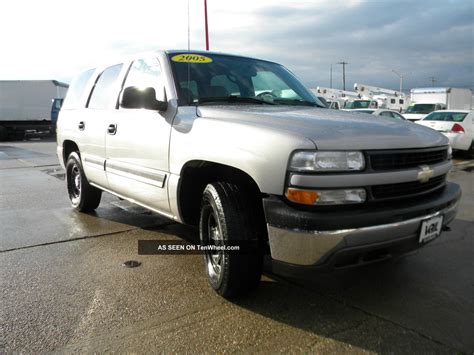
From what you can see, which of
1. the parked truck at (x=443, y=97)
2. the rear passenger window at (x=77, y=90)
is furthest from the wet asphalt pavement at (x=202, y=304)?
the parked truck at (x=443, y=97)

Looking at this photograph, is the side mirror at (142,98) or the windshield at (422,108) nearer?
the side mirror at (142,98)

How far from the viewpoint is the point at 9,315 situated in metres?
2.84

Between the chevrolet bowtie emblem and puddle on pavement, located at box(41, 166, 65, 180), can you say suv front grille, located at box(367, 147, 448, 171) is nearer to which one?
the chevrolet bowtie emblem

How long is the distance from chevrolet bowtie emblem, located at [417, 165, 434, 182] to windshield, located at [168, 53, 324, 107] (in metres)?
1.43

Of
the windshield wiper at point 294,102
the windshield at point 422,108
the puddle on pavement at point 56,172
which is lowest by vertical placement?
the puddle on pavement at point 56,172

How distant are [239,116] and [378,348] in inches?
66.5

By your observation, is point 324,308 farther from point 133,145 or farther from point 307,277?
point 133,145

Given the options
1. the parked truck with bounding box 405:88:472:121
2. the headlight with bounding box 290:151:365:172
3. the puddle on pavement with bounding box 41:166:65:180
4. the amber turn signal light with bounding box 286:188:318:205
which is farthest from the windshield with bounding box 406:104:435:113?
the amber turn signal light with bounding box 286:188:318:205

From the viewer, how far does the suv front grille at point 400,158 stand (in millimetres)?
2582

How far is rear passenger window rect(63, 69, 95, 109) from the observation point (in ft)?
18.1

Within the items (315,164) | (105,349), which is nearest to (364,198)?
(315,164)

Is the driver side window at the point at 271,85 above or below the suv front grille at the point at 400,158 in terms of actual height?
above

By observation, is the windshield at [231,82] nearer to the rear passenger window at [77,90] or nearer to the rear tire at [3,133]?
the rear passenger window at [77,90]

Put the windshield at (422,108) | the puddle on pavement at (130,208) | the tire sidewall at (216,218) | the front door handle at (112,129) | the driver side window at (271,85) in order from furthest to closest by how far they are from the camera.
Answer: the windshield at (422,108) < the puddle on pavement at (130,208) < the front door handle at (112,129) < the driver side window at (271,85) < the tire sidewall at (216,218)
